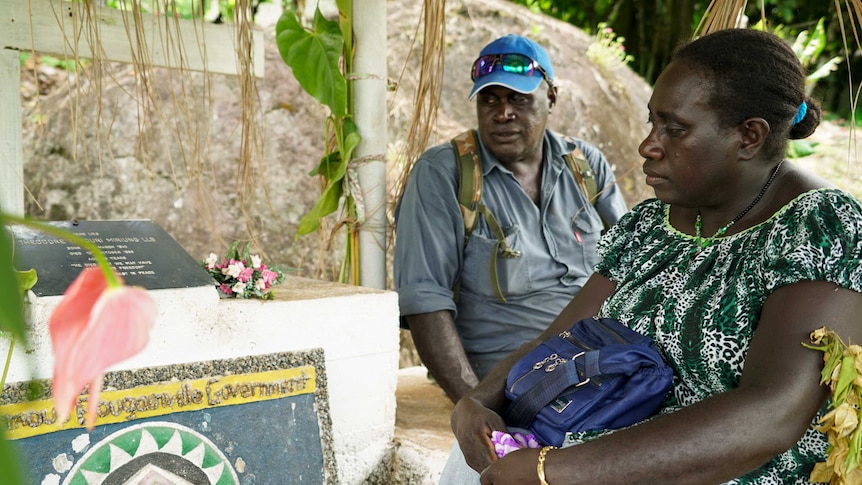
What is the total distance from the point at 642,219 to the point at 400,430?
1.15 m

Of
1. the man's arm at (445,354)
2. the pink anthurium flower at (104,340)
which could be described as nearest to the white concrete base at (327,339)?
the man's arm at (445,354)

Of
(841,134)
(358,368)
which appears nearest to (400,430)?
(358,368)

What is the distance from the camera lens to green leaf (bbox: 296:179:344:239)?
2977mm

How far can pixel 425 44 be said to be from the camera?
2922 millimetres

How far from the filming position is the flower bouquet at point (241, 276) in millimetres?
2402

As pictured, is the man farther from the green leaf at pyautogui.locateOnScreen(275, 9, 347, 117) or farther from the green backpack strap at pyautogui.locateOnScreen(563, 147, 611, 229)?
the green leaf at pyautogui.locateOnScreen(275, 9, 347, 117)

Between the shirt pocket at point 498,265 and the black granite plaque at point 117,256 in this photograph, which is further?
the shirt pocket at point 498,265

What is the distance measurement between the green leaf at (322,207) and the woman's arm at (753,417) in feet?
5.38

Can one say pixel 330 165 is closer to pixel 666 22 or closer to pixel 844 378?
pixel 844 378

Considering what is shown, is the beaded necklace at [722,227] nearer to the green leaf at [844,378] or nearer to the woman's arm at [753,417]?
the woman's arm at [753,417]

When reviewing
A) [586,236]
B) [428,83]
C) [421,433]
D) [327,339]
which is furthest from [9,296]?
[586,236]

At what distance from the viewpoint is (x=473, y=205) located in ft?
9.62

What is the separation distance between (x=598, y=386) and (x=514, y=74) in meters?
1.59

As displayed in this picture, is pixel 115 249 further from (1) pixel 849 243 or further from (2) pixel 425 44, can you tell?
(1) pixel 849 243
